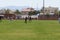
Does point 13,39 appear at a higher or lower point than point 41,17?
higher

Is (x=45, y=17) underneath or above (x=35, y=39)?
underneath

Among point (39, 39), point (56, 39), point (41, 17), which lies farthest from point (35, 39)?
point (41, 17)

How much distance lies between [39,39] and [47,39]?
579 millimetres

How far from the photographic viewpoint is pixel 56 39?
63.7ft

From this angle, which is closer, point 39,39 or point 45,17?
point 39,39

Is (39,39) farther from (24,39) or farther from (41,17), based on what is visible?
(41,17)

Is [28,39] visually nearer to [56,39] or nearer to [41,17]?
[56,39]

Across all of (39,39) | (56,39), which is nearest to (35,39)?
(39,39)

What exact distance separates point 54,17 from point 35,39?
3808 inches

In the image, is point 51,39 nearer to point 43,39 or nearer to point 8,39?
point 43,39

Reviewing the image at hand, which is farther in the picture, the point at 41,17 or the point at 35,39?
the point at 41,17

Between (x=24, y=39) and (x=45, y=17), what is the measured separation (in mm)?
93958

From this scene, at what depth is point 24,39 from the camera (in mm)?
19391

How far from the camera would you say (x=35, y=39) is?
64.0ft
